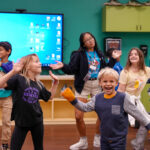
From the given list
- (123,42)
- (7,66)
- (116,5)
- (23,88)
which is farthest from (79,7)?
(23,88)

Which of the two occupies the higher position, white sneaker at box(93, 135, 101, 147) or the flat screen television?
the flat screen television

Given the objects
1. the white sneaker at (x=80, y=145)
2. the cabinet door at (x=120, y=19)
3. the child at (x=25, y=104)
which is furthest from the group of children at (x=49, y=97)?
the cabinet door at (x=120, y=19)

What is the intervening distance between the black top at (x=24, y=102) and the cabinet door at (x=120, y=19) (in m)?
3.06

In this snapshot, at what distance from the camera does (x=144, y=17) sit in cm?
520

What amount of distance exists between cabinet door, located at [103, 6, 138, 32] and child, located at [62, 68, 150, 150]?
306cm

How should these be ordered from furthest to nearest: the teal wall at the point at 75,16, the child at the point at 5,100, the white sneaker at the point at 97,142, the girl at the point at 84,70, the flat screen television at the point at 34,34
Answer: the teal wall at the point at 75,16
the flat screen television at the point at 34,34
the white sneaker at the point at 97,142
the girl at the point at 84,70
the child at the point at 5,100

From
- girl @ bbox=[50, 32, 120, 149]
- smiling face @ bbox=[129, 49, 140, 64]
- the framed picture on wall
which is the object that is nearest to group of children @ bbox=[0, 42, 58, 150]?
girl @ bbox=[50, 32, 120, 149]

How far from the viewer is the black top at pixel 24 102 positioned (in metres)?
2.33

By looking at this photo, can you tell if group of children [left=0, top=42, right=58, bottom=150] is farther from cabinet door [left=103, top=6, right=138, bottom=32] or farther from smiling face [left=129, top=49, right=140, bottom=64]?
cabinet door [left=103, top=6, right=138, bottom=32]

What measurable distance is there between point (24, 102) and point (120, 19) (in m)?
3.30

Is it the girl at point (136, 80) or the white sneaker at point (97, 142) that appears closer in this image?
the girl at point (136, 80)

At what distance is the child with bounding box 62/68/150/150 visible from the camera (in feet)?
7.06

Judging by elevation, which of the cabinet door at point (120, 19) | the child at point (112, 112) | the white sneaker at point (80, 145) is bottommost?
the white sneaker at point (80, 145)

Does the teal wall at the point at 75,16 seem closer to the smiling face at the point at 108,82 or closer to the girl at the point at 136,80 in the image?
the girl at the point at 136,80
